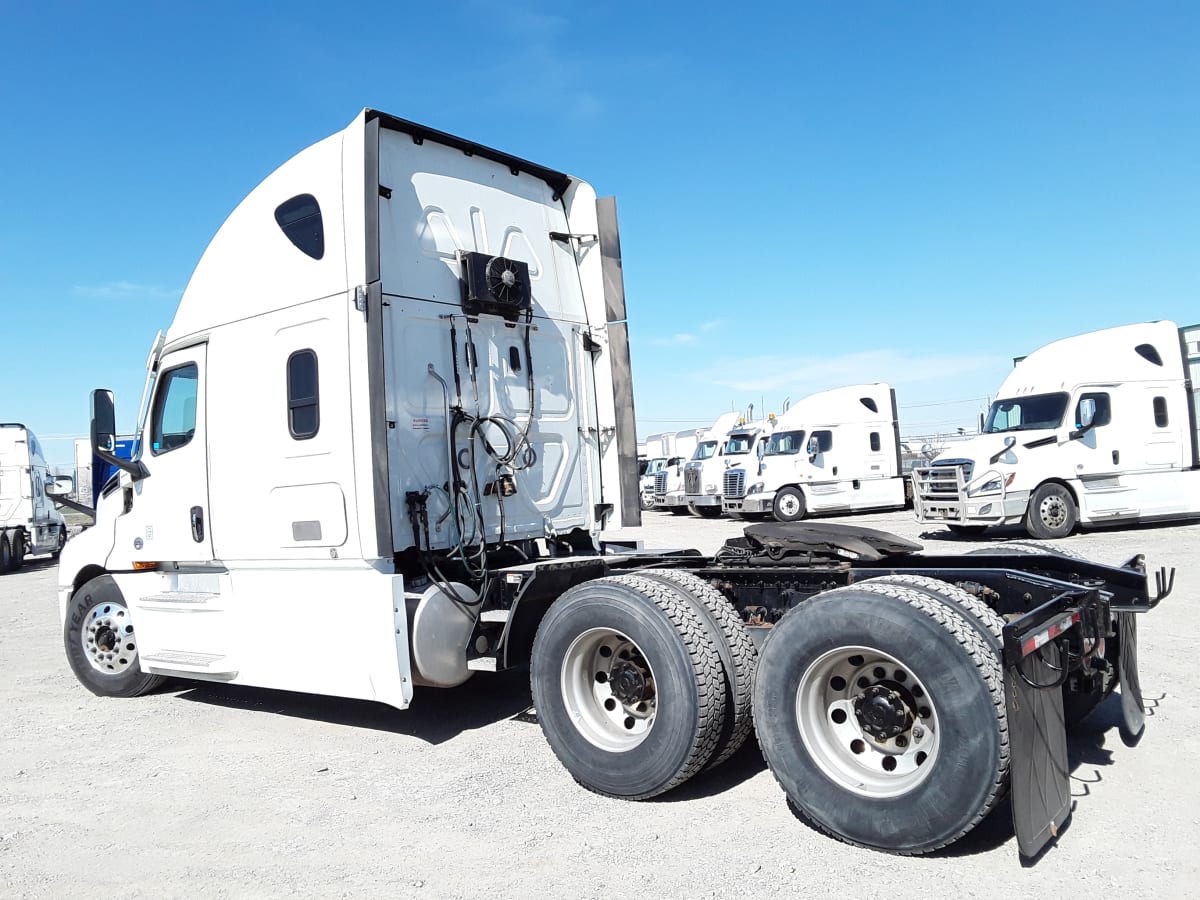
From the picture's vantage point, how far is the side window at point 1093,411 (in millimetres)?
15695

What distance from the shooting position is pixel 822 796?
3809mm

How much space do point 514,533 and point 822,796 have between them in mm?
2915

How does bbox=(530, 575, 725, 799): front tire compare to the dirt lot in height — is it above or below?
above

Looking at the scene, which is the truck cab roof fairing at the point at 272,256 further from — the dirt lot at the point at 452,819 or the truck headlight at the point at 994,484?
the truck headlight at the point at 994,484

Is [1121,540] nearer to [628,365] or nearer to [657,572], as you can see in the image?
[628,365]

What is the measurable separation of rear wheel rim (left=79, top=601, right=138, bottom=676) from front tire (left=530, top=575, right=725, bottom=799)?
3.93m

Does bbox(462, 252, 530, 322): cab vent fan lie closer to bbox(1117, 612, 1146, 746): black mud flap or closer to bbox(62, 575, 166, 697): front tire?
bbox(62, 575, 166, 697): front tire

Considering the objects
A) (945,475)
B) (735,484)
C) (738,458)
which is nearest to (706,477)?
(738,458)

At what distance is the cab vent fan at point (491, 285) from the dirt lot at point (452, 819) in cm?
276

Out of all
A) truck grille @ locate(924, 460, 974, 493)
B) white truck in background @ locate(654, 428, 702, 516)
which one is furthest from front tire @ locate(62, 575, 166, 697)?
white truck in background @ locate(654, 428, 702, 516)

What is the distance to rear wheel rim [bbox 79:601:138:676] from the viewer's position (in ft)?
23.0

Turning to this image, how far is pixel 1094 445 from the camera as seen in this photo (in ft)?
51.6

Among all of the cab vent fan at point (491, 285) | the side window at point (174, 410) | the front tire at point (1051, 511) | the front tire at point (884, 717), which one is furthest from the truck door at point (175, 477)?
the front tire at point (1051, 511)

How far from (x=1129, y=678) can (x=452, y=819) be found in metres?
3.55
